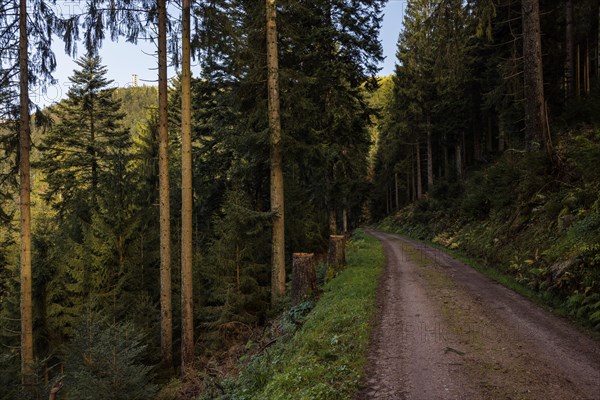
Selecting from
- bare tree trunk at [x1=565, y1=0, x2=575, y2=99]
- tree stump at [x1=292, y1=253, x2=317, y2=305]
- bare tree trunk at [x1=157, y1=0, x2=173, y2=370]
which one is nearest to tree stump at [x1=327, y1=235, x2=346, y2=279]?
tree stump at [x1=292, y1=253, x2=317, y2=305]

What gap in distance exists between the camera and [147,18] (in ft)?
36.6

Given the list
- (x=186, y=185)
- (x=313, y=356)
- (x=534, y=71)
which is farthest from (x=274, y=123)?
(x=534, y=71)

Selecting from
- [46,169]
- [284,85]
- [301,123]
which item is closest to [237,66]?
[284,85]

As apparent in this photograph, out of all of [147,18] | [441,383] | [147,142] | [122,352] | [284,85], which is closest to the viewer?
[441,383]

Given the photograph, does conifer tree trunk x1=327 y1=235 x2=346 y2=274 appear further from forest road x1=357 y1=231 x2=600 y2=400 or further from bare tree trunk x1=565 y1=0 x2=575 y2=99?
bare tree trunk x1=565 y1=0 x2=575 y2=99

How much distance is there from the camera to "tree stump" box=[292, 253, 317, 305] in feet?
33.6

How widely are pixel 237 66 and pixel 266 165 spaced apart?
4086 millimetres

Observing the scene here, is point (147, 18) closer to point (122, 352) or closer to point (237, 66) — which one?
point (237, 66)

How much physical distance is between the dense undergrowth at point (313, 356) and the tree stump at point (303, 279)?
1.58ft

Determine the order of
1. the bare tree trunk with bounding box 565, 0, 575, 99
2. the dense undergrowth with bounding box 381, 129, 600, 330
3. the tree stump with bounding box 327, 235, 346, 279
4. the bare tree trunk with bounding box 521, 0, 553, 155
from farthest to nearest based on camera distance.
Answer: the bare tree trunk with bounding box 565, 0, 575, 99, the tree stump with bounding box 327, 235, 346, 279, the bare tree trunk with bounding box 521, 0, 553, 155, the dense undergrowth with bounding box 381, 129, 600, 330

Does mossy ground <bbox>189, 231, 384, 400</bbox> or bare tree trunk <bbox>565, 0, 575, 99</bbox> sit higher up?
bare tree trunk <bbox>565, 0, 575, 99</bbox>

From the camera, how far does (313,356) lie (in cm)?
591

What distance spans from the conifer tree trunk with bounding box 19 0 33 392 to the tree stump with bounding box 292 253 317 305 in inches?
338

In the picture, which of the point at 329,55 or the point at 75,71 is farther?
the point at 75,71
